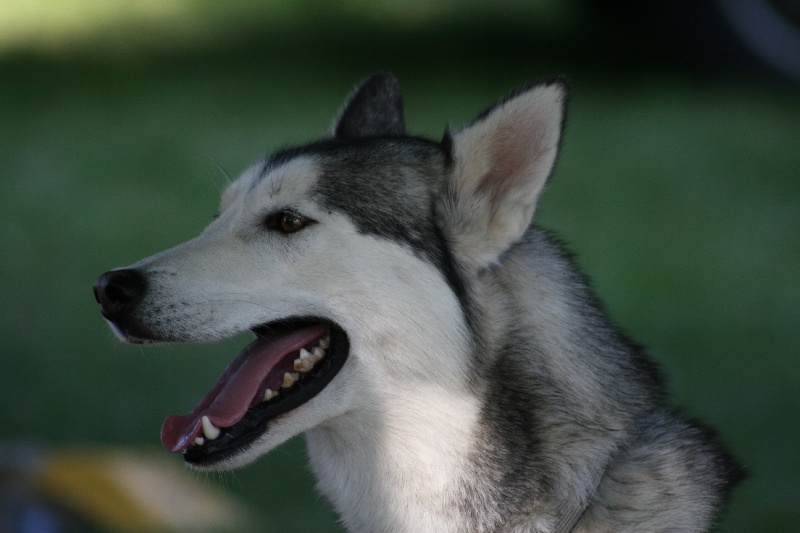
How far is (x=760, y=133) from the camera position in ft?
32.8

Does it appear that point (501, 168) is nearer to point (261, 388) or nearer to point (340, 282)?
point (340, 282)

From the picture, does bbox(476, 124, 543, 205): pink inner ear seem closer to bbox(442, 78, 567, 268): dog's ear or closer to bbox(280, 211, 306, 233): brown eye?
bbox(442, 78, 567, 268): dog's ear

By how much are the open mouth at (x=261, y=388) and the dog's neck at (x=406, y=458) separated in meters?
0.18

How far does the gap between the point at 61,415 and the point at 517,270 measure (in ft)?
11.8

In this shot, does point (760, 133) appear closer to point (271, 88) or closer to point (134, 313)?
point (271, 88)

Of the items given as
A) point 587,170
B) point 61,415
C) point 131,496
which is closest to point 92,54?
point 587,170

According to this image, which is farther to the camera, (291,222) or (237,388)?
(291,222)

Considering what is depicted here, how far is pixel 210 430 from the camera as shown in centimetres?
315

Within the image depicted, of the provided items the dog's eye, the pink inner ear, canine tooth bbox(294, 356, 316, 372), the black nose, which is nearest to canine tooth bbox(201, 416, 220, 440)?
canine tooth bbox(294, 356, 316, 372)

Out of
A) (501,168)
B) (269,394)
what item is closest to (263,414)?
(269,394)

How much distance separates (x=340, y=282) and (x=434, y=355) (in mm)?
345

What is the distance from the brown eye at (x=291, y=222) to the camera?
330cm

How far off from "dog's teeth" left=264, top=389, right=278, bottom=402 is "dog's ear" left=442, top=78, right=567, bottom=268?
2.26ft

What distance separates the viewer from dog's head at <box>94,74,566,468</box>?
3150mm
